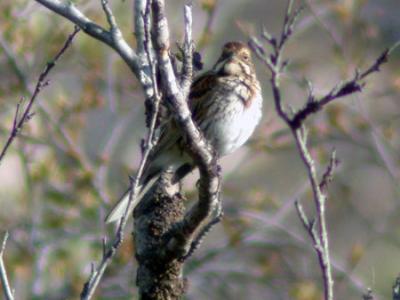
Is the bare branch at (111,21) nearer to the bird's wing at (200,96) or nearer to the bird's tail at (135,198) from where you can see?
the bird's tail at (135,198)

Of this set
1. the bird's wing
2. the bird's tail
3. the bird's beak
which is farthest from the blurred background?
the bird's tail

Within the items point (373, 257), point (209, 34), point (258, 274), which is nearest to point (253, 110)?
point (209, 34)

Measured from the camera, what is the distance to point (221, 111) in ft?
21.3

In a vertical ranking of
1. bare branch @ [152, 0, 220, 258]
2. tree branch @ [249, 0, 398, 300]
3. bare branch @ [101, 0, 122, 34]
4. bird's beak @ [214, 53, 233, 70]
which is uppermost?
bird's beak @ [214, 53, 233, 70]

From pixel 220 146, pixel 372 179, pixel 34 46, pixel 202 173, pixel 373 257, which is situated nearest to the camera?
pixel 202 173

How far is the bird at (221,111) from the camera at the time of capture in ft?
20.3

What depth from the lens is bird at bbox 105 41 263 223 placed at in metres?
6.18

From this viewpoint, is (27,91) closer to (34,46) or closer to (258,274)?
(34,46)

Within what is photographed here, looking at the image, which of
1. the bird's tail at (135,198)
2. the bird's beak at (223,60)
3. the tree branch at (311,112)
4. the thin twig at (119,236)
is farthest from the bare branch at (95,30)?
the bird's beak at (223,60)

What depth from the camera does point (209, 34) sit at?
932 centimetres

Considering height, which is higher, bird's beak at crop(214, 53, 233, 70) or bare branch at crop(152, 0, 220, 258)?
bird's beak at crop(214, 53, 233, 70)

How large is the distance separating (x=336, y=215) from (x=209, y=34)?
5.85 metres

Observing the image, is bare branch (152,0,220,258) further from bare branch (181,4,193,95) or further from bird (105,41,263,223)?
bird (105,41,263,223)

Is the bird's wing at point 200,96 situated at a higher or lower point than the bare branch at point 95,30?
higher
